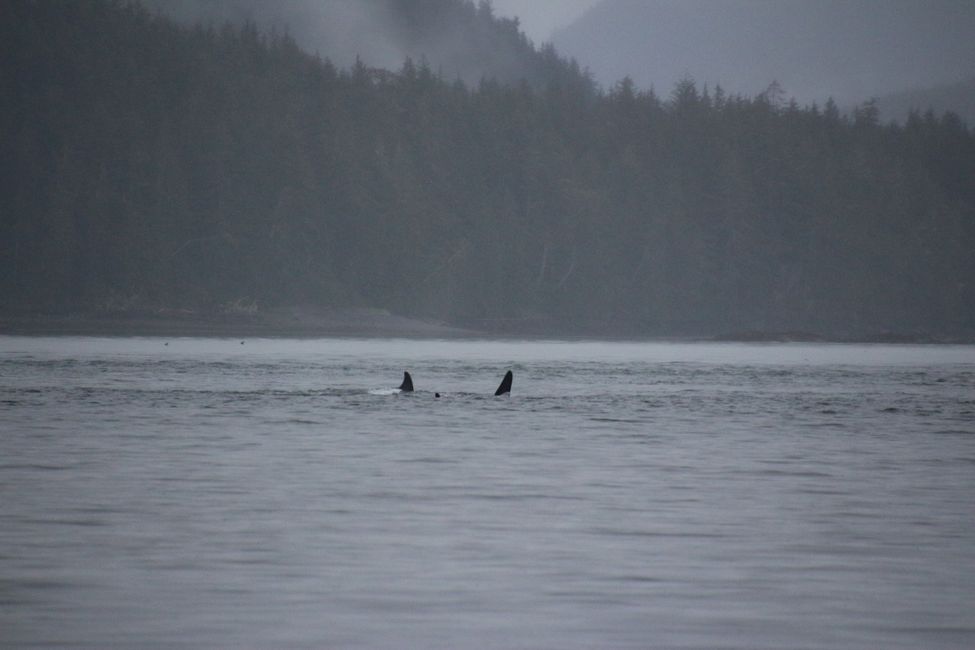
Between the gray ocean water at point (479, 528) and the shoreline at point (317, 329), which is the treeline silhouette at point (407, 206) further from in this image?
the gray ocean water at point (479, 528)

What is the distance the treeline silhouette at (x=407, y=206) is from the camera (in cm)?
15300

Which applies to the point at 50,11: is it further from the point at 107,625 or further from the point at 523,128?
the point at 107,625

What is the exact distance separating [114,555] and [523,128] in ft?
581

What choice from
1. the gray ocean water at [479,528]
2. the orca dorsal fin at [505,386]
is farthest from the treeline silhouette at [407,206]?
the gray ocean water at [479,528]

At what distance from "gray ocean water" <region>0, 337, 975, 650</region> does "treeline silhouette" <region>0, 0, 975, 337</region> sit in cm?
11602

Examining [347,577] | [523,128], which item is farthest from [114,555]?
[523,128]

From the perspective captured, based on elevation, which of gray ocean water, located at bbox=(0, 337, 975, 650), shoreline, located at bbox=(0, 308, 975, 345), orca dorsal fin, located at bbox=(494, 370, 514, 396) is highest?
shoreline, located at bbox=(0, 308, 975, 345)

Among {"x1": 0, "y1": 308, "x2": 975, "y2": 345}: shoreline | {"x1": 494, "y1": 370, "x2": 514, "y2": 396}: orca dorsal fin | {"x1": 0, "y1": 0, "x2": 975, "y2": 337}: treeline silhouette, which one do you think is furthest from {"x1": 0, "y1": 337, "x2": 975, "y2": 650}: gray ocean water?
{"x1": 0, "y1": 0, "x2": 975, "y2": 337}: treeline silhouette

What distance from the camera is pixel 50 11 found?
178500 mm

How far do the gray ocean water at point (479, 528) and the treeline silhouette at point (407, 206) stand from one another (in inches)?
4568

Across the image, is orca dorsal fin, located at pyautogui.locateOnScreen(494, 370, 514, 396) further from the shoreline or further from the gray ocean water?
the shoreline

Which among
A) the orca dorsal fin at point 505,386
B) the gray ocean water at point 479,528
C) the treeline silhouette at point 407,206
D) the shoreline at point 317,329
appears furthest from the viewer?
the treeline silhouette at point 407,206

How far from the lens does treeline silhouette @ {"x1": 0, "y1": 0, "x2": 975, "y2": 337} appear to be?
153m

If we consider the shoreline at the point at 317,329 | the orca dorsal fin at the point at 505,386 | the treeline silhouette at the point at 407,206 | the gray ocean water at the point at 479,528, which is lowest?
the gray ocean water at the point at 479,528
